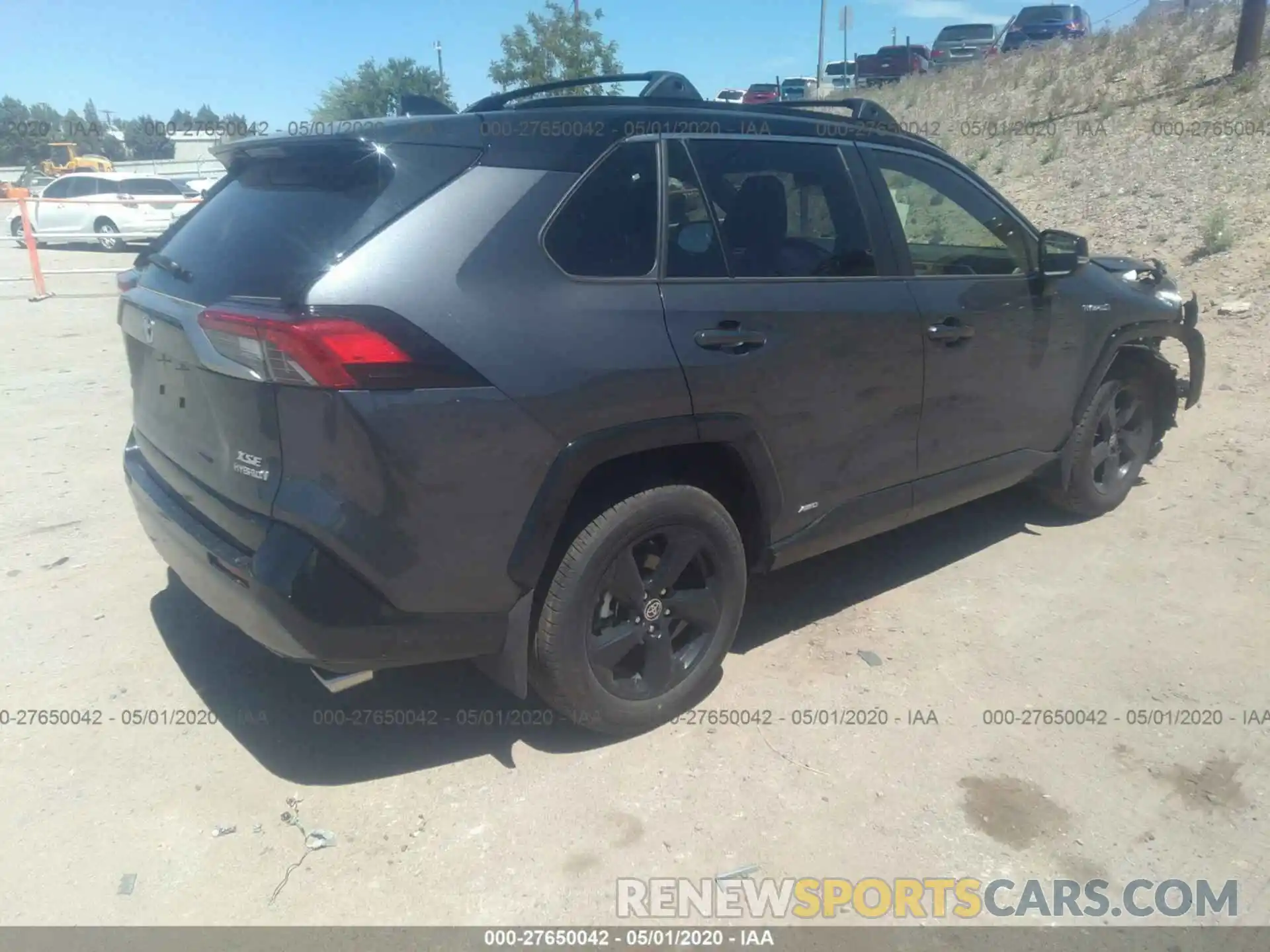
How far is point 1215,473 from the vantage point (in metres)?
5.51

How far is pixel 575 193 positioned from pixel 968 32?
1274 inches

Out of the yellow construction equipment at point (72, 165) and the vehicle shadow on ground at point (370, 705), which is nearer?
the vehicle shadow on ground at point (370, 705)

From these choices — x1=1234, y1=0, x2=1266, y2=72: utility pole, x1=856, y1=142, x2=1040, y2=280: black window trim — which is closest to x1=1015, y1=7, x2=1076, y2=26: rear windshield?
x1=1234, y1=0, x2=1266, y2=72: utility pole

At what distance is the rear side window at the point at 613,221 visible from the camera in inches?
111

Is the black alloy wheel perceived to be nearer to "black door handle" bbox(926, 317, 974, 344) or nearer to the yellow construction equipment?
"black door handle" bbox(926, 317, 974, 344)

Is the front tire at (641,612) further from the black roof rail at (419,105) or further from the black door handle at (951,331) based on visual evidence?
the black roof rail at (419,105)

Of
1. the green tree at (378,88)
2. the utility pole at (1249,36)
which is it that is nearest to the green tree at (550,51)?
the green tree at (378,88)

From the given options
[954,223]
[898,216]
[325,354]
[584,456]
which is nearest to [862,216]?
[898,216]

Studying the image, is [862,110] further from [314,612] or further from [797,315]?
[314,612]

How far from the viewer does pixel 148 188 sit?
21.4 meters

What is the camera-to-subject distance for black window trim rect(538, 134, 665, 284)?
9.11 ft

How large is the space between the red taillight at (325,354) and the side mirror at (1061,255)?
307 centimetres

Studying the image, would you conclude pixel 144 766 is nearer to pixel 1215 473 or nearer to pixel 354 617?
pixel 354 617

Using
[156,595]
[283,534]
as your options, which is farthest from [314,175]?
[156,595]
